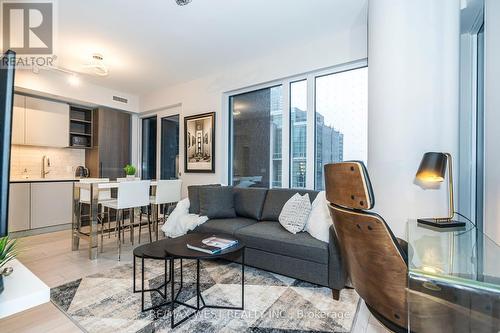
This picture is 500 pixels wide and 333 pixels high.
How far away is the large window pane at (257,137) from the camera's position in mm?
3619

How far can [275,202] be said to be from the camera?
3.12 m

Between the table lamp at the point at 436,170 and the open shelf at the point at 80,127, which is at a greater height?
the open shelf at the point at 80,127

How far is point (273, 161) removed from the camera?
362cm

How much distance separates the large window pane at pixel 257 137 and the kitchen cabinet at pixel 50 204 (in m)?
3.00

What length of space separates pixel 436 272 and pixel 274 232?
5.43 feet

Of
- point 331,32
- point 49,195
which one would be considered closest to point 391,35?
point 331,32

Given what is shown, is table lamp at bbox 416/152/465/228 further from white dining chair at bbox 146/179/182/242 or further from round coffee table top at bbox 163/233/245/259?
white dining chair at bbox 146/179/182/242

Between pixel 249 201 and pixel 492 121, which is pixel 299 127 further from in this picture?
pixel 492 121

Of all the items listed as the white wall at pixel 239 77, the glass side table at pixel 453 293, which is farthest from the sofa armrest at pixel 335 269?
the white wall at pixel 239 77

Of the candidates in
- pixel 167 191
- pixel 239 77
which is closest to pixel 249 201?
pixel 167 191

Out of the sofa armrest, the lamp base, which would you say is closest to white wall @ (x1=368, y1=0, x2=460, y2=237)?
the lamp base

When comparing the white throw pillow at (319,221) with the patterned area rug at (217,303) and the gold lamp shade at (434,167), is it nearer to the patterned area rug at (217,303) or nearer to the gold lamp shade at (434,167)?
the patterned area rug at (217,303)

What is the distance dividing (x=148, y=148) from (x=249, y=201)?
3.37m

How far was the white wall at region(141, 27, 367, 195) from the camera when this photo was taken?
2.93 m
